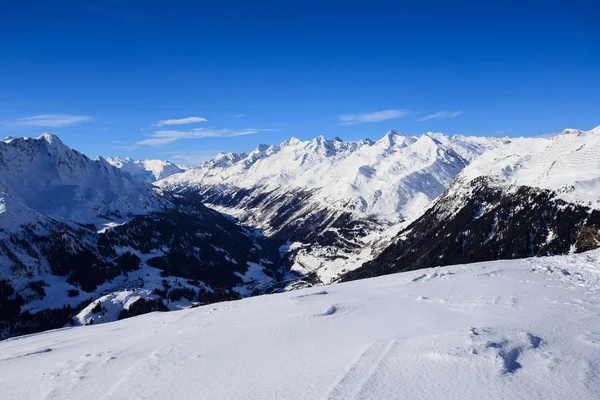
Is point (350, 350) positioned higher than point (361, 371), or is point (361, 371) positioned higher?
point (361, 371)

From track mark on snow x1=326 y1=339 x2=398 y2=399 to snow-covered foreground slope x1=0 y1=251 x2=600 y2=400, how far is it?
0.05 m

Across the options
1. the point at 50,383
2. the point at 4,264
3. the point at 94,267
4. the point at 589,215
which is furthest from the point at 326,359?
the point at 94,267

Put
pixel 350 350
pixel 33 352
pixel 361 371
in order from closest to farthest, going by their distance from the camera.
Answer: pixel 361 371, pixel 350 350, pixel 33 352

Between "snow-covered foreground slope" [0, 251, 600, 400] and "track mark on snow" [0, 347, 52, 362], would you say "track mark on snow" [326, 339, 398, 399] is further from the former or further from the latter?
"track mark on snow" [0, 347, 52, 362]

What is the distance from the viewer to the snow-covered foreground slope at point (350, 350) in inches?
582

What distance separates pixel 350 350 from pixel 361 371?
8.89 feet

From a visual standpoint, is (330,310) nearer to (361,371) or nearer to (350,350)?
(350,350)

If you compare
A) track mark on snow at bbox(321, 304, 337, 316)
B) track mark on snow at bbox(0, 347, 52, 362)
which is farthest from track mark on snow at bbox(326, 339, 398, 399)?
track mark on snow at bbox(0, 347, 52, 362)

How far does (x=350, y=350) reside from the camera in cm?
1864

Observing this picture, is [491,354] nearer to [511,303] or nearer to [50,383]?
[511,303]

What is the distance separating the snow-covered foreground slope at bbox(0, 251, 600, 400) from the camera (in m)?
14.8

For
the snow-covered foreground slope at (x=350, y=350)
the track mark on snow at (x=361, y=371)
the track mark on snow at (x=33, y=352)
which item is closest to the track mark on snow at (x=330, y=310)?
the snow-covered foreground slope at (x=350, y=350)

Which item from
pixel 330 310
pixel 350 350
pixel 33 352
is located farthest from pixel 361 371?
pixel 33 352

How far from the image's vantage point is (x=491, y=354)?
16516mm
